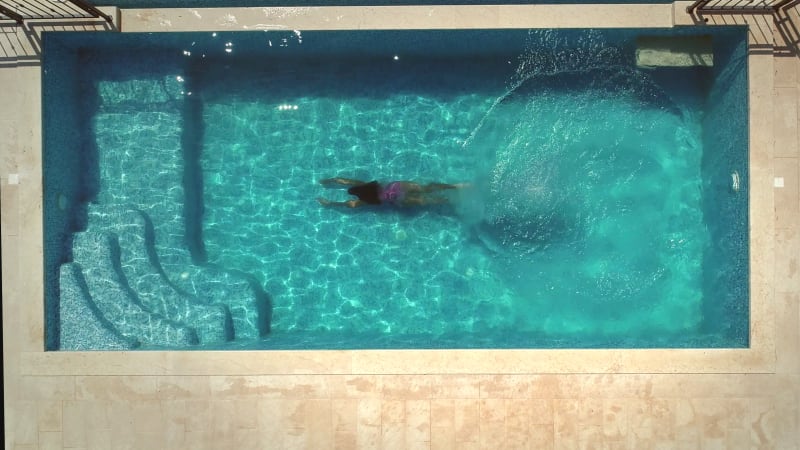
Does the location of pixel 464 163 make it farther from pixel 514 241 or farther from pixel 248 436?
pixel 248 436

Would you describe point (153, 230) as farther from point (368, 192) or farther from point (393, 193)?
point (393, 193)

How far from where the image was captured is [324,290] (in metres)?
6.05

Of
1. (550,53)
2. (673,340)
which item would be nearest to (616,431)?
(673,340)

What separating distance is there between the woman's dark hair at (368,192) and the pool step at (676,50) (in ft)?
9.87

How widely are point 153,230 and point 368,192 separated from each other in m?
2.31

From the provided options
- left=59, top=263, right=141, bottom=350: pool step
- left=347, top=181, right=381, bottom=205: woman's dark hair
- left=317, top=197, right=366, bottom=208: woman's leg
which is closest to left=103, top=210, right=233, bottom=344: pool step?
left=59, top=263, right=141, bottom=350: pool step

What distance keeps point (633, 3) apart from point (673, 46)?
720 millimetres

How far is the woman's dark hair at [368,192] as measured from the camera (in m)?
6.02

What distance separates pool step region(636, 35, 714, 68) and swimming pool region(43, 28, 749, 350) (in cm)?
11

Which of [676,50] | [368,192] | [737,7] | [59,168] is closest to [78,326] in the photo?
[59,168]

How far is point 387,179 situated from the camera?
6.11m

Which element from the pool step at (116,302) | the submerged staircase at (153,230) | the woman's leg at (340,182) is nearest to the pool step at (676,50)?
the woman's leg at (340,182)

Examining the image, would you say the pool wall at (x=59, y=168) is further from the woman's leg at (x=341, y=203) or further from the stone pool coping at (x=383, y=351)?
the woman's leg at (x=341, y=203)

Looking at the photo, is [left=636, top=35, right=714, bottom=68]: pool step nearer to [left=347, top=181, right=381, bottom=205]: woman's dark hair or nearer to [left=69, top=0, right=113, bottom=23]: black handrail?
[left=347, top=181, right=381, bottom=205]: woman's dark hair
